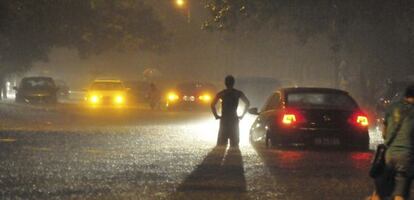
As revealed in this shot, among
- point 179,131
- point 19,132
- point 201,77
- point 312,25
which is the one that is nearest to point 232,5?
point 312,25

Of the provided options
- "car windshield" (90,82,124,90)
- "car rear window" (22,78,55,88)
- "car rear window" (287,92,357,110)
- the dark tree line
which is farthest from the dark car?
"car rear window" (22,78,55,88)

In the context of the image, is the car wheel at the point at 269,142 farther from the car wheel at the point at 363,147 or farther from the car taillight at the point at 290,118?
the car wheel at the point at 363,147

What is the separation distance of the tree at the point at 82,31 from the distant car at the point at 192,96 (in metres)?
11.7

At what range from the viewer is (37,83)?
56219 mm

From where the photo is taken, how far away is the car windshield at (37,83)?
55.6 meters

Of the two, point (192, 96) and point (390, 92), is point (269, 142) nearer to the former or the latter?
point (390, 92)

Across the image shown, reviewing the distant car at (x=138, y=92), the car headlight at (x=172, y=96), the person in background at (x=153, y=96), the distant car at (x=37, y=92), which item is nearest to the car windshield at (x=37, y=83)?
the distant car at (x=37, y=92)

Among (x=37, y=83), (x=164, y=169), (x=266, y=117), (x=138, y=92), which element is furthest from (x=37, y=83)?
(x=164, y=169)

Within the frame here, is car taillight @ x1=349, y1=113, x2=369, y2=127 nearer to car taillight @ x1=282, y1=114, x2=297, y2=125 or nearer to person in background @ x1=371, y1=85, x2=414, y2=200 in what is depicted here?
car taillight @ x1=282, y1=114, x2=297, y2=125

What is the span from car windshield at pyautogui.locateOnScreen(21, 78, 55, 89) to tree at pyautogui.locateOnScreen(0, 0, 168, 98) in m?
2.79

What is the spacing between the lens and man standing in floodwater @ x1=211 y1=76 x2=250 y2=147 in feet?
68.4

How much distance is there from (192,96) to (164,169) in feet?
90.7

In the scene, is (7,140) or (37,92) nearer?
(7,140)

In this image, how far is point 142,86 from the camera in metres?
58.7
